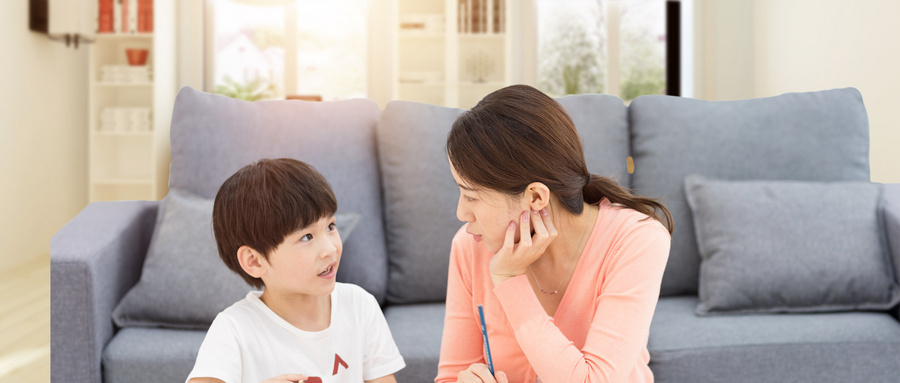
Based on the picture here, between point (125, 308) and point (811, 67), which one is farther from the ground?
point (811, 67)

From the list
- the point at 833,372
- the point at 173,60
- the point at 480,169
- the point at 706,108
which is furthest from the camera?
the point at 173,60

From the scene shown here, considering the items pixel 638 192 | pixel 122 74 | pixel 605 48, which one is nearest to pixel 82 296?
pixel 638 192

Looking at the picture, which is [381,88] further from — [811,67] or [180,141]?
[180,141]

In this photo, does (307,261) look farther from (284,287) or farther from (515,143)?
(515,143)

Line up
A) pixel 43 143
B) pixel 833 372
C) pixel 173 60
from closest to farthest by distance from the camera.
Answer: pixel 833 372 → pixel 43 143 → pixel 173 60

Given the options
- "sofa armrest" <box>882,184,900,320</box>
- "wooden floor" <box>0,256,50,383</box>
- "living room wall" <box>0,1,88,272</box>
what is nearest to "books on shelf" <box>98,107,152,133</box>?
"living room wall" <box>0,1,88,272</box>

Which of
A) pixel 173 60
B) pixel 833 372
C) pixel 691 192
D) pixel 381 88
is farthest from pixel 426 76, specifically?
pixel 833 372

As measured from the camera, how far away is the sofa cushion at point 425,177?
5.92 ft

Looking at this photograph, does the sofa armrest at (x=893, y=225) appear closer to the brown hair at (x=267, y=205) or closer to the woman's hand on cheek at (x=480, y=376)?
the woman's hand on cheek at (x=480, y=376)

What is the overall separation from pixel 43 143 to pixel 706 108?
4.33 m

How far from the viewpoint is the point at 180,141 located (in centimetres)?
179

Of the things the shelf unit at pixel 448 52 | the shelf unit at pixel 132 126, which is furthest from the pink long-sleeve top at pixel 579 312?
the shelf unit at pixel 132 126

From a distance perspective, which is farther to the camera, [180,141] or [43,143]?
[43,143]

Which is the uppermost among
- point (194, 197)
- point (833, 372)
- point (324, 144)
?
point (324, 144)
